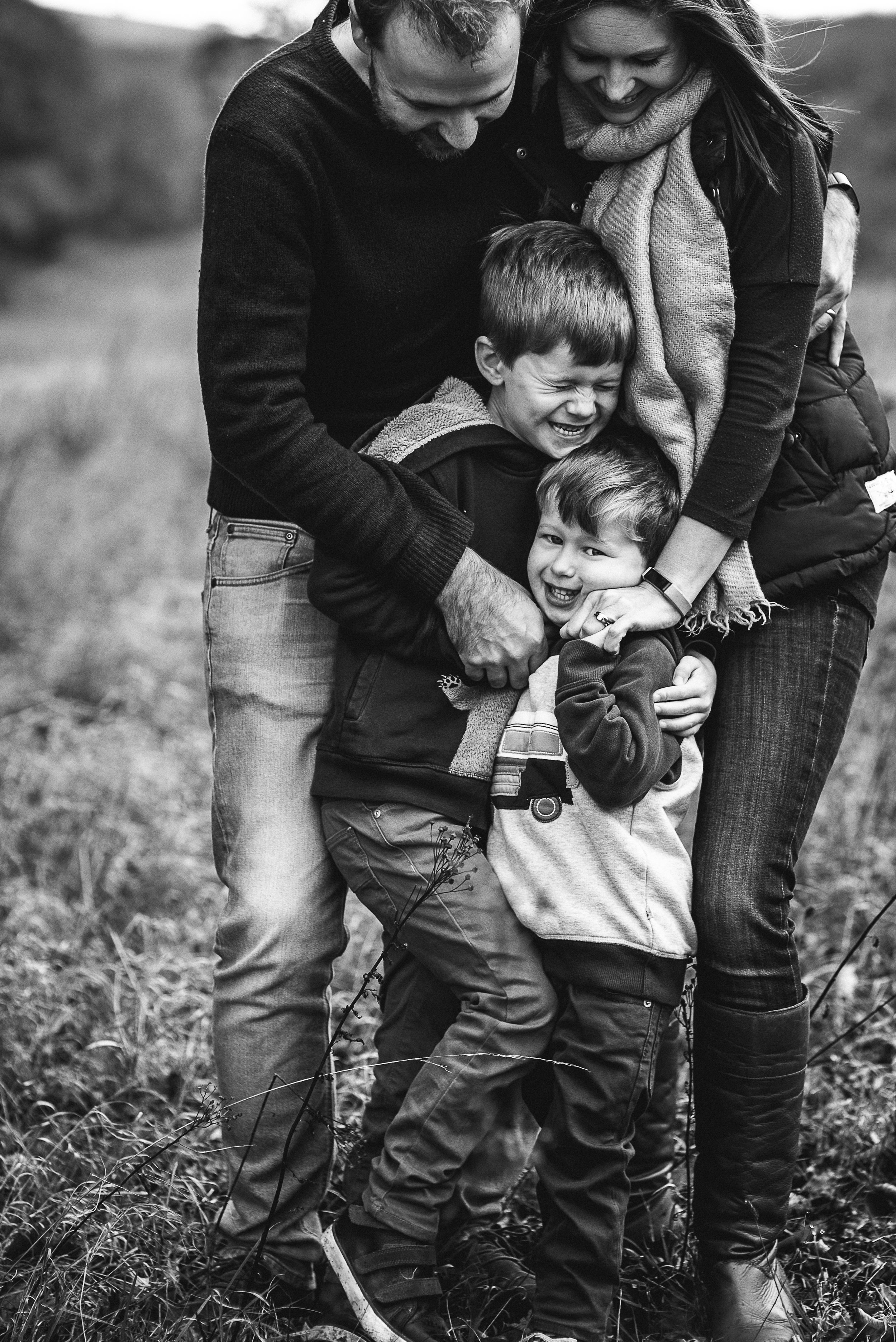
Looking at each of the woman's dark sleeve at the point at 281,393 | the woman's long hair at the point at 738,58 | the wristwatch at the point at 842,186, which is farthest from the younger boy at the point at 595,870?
the wristwatch at the point at 842,186

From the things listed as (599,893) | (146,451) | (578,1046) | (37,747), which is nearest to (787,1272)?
(578,1046)

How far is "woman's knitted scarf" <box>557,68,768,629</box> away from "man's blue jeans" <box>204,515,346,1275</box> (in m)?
0.72

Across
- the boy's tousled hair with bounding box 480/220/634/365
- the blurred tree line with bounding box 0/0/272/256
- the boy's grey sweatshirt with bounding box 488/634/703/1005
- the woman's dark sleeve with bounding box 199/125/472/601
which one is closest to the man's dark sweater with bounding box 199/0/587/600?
the woman's dark sleeve with bounding box 199/125/472/601

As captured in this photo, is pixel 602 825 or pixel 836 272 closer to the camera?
pixel 602 825

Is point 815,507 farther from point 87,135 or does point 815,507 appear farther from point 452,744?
point 87,135

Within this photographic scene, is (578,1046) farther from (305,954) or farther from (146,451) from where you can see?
(146,451)

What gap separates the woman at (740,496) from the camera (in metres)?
2.06

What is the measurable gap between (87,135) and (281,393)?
35737 mm

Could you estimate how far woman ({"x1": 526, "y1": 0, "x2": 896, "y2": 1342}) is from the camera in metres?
2.06

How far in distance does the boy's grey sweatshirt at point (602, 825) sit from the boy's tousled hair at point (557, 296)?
525 mm

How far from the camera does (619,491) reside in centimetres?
209

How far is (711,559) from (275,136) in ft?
3.32

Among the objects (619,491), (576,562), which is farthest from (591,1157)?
(619,491)

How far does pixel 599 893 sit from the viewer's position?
2.06 metres
